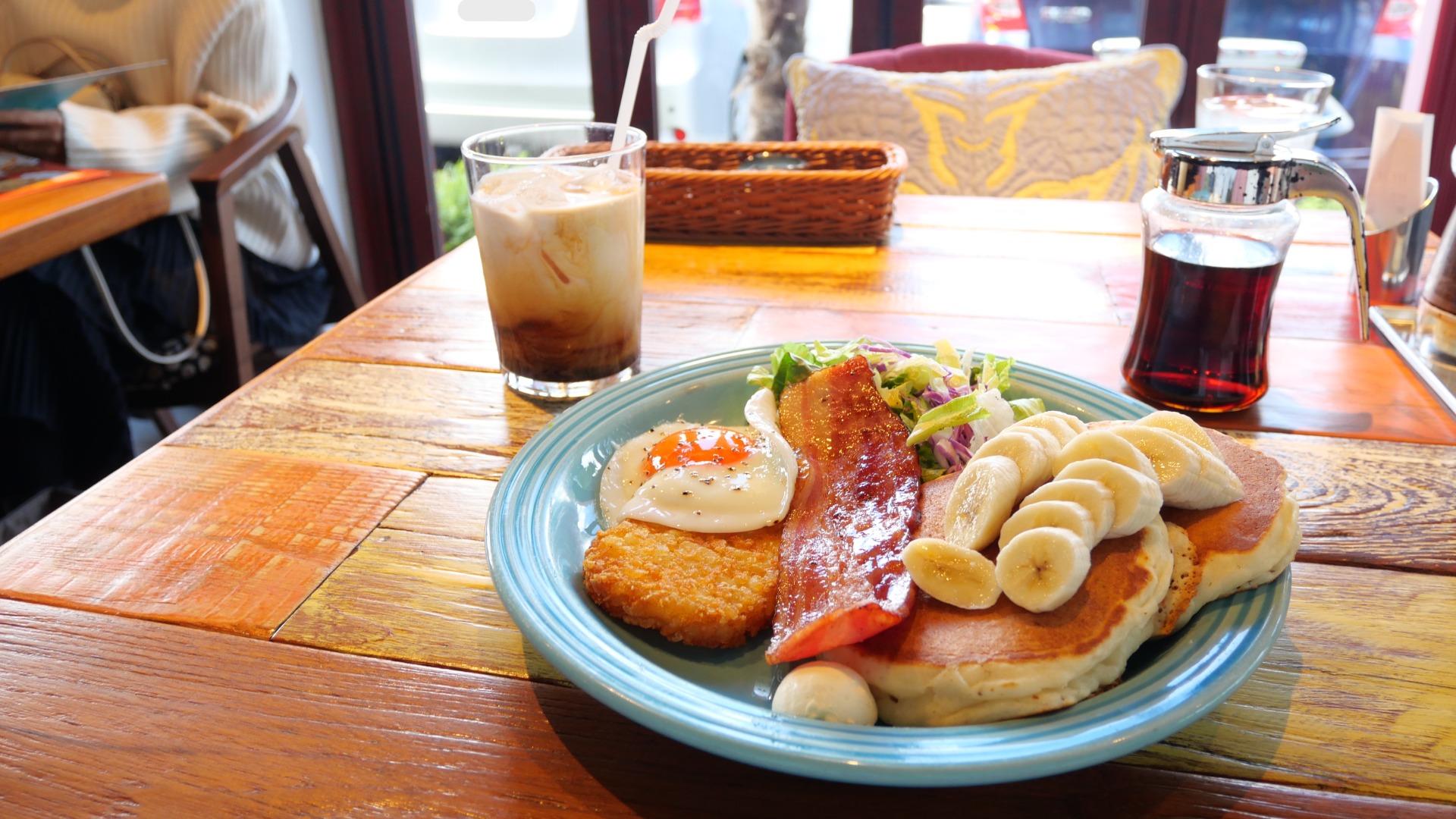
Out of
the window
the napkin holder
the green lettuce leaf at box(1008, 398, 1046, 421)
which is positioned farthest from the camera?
the window

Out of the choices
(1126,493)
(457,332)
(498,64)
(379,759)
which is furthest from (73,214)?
(498,64)

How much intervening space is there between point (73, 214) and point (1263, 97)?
267 cm

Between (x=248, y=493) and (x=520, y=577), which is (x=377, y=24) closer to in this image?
(x=248, y=493)

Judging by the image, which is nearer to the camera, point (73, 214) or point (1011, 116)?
point (73, 214)

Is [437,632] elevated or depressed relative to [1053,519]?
depressed

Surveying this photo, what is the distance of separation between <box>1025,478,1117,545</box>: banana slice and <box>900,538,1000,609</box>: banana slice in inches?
1.7

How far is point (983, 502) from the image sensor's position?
830mm

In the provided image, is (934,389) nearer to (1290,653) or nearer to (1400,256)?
(1290,653)

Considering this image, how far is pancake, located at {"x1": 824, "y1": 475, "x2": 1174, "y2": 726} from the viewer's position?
0.71 m

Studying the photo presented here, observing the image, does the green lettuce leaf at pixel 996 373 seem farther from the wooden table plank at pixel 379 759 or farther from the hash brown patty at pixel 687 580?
the wooden table plank at pixel 379 759

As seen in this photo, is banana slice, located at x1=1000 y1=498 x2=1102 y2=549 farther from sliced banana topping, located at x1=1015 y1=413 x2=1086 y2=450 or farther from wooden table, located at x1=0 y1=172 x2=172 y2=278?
wooden table, located at x1=0 y1=172 x2=172 y2=278

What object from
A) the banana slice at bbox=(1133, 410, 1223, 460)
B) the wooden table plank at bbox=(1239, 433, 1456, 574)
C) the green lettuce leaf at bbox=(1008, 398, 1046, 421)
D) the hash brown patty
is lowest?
the wooden table plank at bbox=(1239, 433, 1456, 574)

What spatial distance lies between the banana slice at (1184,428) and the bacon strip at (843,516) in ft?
0.78

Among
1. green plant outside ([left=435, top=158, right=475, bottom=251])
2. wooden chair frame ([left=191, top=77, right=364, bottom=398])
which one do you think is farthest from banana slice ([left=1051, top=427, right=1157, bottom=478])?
green plant outside ([left=435, top=158, right=475, bottom=251])
